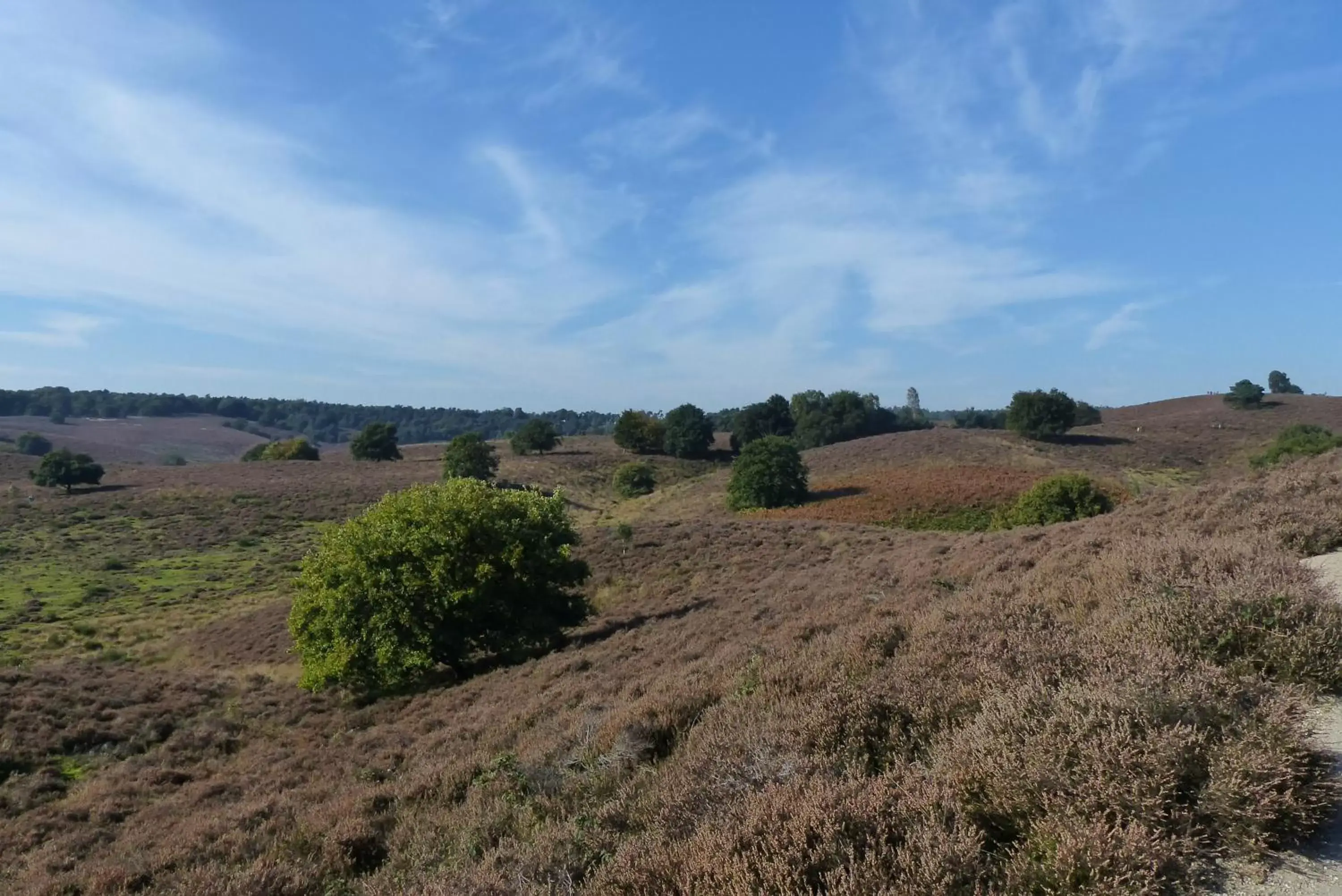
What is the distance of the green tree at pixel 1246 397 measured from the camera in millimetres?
89938

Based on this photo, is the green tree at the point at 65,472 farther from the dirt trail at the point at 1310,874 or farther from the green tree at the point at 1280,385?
the green tree at the point at 1280,385

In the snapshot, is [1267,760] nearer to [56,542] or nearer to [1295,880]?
[1295,880]

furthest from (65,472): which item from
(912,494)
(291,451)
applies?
(912,494)

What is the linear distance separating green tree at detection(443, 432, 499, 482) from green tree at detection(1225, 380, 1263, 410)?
86536 millimetres

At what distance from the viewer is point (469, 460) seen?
6900cm

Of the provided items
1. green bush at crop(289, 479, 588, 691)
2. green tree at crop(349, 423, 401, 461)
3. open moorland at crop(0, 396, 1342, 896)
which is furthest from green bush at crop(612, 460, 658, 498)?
green bush at crop(289, 479, 588, 691)

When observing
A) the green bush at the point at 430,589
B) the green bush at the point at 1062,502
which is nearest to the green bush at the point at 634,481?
the green bush at the point at 1062,502

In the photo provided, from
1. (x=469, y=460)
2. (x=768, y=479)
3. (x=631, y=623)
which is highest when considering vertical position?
(x=469, y=460)

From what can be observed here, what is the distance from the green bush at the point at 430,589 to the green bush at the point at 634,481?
4967cm

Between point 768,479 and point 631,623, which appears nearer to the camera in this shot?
point 631,623

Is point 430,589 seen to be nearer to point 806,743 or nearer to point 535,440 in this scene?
point 806,743

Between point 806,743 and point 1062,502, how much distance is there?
31386mm

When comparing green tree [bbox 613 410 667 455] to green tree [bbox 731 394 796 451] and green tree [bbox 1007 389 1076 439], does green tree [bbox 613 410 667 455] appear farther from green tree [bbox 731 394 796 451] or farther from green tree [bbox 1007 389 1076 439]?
green tree [bbox 1007 389 1076 439]

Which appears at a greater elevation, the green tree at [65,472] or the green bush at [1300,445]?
the green bush at [1300,445]
